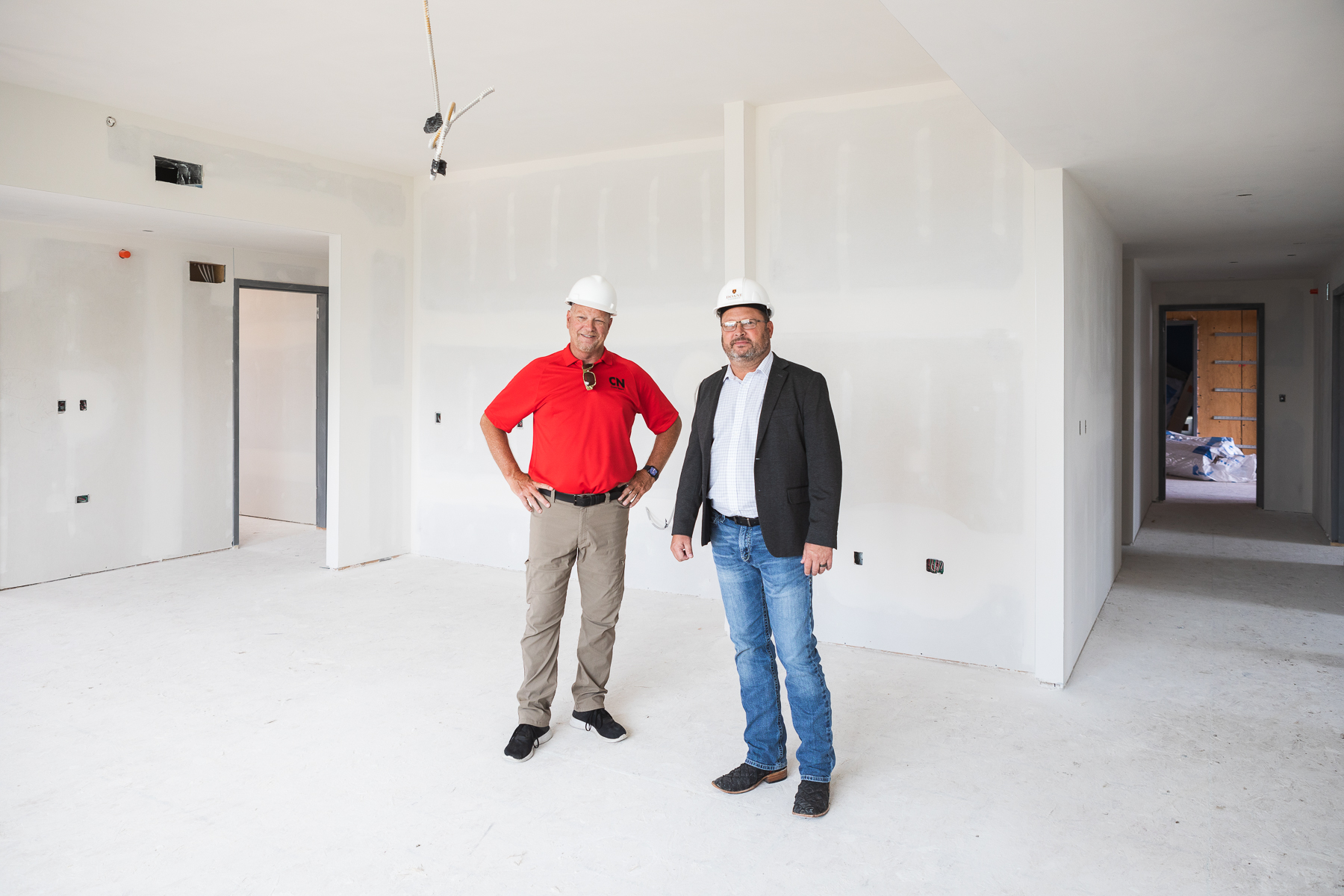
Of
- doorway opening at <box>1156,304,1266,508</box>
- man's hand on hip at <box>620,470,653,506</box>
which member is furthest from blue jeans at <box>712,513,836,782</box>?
doorway opening at <box>1156,304,1266,508</box>

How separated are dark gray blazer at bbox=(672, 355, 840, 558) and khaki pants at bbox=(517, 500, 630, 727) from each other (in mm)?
699

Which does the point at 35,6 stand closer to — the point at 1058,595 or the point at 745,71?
the point at 745,71

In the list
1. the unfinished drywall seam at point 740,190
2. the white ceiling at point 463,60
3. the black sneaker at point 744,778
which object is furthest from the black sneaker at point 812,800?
the white ceiling at point 463,60

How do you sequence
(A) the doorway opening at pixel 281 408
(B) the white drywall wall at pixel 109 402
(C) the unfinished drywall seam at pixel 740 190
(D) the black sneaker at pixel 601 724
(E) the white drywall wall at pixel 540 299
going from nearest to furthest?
1. (D) the black sneaker at pixel 601 724
2. (C) the unfinished drywall seam at pixel 740 190
3. (E) the white drywall wall at pixel 540 299
4. (B) the white drywall wall at pixel 109 402
5. (A) the doorway opening at pixel 281 408

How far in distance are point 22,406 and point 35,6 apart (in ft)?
9.59

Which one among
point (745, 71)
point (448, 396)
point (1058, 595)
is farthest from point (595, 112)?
point (1058, 595)

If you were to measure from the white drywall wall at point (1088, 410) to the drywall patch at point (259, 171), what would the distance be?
4.55m

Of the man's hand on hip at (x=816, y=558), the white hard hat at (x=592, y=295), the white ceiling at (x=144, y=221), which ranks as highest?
the white ceiling at (x=144, y=221)

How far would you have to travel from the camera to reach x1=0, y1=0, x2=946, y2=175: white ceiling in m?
3.41

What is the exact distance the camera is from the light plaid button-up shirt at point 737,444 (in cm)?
256

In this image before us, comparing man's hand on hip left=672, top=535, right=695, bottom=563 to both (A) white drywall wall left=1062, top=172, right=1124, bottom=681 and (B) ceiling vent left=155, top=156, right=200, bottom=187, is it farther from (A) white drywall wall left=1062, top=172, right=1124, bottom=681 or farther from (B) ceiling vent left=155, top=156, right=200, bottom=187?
(B) ceiling vent left=155, top=156, right=200, bottom=187

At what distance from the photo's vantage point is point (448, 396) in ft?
20.1

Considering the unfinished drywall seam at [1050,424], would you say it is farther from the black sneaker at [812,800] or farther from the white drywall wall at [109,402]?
the white drywall wall at [109,402]

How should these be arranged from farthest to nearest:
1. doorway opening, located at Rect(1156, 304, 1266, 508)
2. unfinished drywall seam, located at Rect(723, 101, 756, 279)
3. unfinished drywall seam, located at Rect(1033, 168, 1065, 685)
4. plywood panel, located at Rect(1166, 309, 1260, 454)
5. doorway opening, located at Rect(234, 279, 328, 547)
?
plywood panel, located at Rect(1166, 309, 1260, 454), doorway opening, located at Rect(1156, 304, 1266, 508), doorway opening, located at Rect(234, 279, 328, 547), unfinished drywall seam, located at Rect(723, 101, 756, 279), unfinished drywall seam, located at Rect(1033, 168, 1065, 685)
